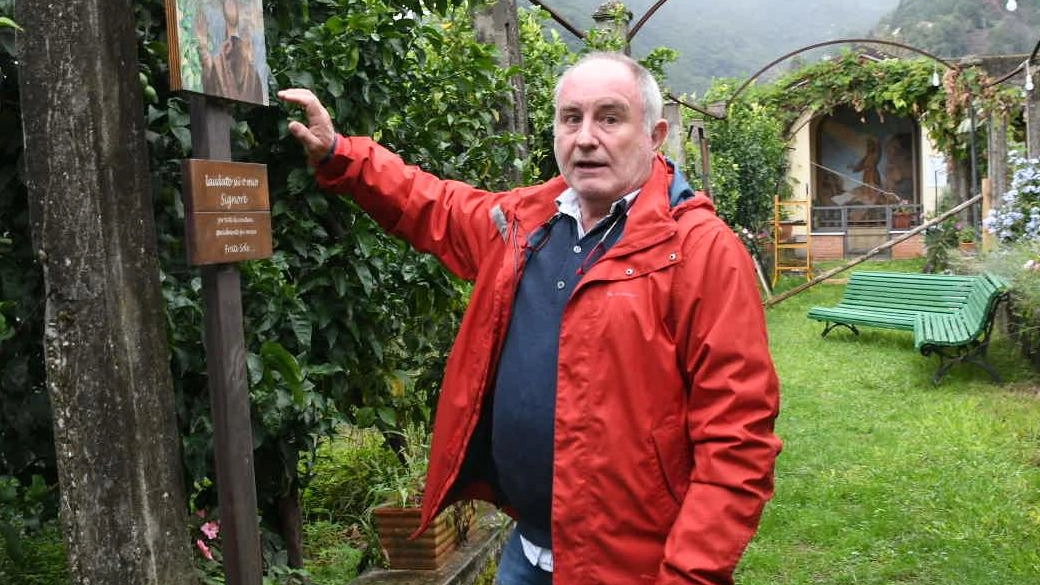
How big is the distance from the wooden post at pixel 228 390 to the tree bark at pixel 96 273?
174mm

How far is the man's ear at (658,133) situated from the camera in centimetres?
281

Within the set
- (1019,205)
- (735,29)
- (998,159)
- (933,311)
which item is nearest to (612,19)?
(1019,205)

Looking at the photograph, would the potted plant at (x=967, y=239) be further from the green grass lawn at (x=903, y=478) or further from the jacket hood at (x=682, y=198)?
the jacket hood at (x=682, y=198)

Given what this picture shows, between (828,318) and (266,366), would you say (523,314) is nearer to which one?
(266,366)

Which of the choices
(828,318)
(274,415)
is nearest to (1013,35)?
(828,318)

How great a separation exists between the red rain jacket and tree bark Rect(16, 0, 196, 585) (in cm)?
97

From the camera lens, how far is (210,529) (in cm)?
357

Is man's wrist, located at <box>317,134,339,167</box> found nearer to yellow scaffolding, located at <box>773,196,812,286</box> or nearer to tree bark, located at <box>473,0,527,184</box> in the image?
tree bark, located at <box>473,0,527,184</box>

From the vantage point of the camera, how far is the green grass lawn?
5719mm

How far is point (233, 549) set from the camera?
2775 millimetres

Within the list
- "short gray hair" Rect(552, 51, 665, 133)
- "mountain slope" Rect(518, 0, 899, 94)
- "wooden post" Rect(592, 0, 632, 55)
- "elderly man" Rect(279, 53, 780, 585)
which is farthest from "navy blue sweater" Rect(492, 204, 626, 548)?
"mountain slope" Rect(518, 0, 899, 94)

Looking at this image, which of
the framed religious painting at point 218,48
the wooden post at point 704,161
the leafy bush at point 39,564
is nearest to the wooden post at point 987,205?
the wooden post at point 704,161

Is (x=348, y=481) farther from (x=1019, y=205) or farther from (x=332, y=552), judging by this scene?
(x=1019, y=205)

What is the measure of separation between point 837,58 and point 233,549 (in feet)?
86.4
